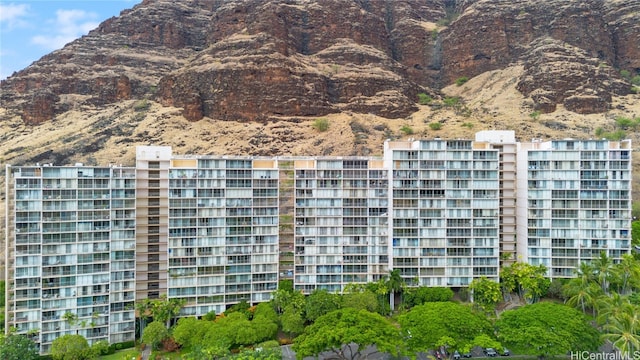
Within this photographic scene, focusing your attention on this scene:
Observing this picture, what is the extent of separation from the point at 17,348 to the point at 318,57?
116 metres

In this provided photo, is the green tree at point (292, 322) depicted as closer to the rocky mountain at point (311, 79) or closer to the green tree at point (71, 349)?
the green tree at point (71, 349)

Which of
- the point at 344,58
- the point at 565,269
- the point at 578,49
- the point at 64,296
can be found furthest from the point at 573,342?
the point at 578,49

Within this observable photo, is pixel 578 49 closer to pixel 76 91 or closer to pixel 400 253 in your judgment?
pixel 400 253

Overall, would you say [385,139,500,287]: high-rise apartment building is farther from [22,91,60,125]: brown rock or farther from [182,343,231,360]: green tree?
[22,91,60,125]: brown rock

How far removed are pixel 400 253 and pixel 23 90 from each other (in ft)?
444

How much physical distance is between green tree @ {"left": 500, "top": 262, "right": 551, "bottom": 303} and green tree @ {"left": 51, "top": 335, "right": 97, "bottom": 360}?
181 feet

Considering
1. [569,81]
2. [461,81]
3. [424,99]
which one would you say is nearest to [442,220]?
[424,99]

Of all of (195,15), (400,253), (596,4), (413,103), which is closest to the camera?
(400,253)

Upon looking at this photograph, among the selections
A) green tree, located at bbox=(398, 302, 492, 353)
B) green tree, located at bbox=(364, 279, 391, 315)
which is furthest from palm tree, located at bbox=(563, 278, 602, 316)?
green tree, located at bbox=(364, 279, 391, 315)

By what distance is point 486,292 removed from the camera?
55.4 m

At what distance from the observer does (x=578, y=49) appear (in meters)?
130

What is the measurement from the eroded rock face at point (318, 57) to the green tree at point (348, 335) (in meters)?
83.0

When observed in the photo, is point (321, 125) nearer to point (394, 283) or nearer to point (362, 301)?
point (394, 283)

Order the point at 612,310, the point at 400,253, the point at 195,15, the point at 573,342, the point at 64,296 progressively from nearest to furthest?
the point at 573,342
the point at 612,310
the point at 64,296
the point at 400,253
the point at 195,15
